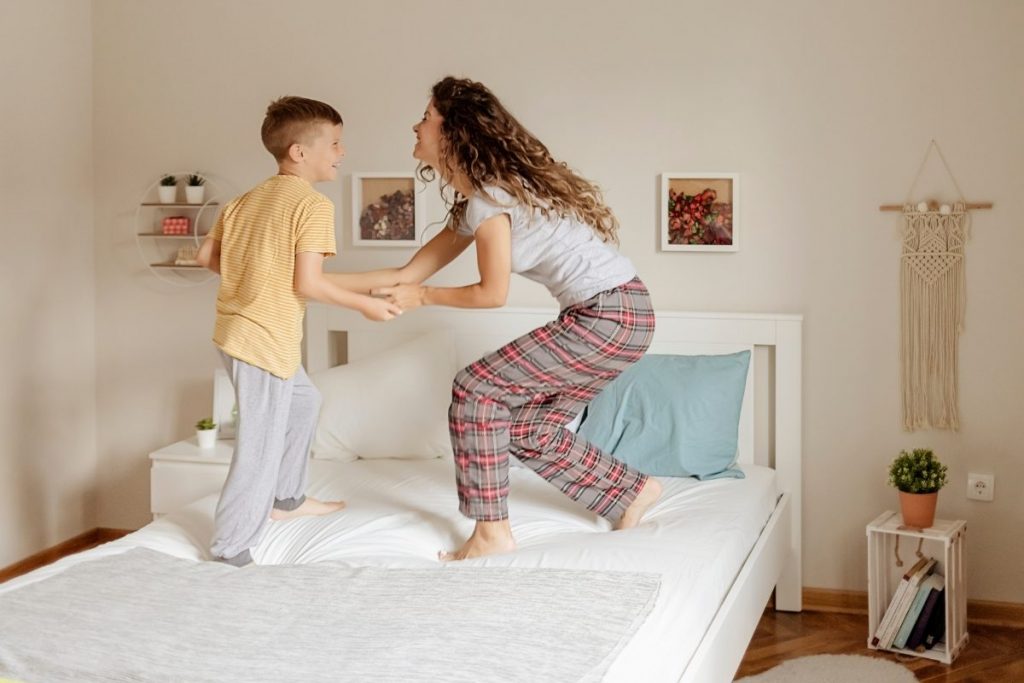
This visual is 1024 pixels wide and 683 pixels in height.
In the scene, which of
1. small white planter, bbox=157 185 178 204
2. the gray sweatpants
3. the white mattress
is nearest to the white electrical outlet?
the white mattress

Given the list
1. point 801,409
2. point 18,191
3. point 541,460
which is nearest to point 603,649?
point 541,460

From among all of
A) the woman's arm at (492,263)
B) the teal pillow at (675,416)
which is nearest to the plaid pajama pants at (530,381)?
the woman's arm at (492,263)

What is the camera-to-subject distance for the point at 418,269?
2867 millimetres

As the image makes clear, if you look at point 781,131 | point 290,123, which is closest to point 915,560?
point 781,131

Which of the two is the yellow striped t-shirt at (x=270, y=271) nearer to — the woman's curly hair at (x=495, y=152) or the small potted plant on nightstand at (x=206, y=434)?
the woman's curly hair at (x=495, y=152)

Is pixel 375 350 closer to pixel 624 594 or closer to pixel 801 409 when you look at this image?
pixel 801 409

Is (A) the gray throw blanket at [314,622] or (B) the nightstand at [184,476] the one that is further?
(B) the nightstand at [184,476]

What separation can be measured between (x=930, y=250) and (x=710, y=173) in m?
0.68

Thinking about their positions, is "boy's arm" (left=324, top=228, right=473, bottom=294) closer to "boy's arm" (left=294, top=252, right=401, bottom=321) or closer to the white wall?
"boy's arm" (left=294, top=252, right=401, bottom=321)

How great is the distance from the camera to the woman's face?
261 centimetres

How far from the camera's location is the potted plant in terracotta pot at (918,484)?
317 centimetres

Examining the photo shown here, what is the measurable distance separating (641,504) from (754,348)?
3.11ft

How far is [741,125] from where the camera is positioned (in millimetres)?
3506

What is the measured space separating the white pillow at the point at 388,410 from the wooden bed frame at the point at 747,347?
219 millimetres
